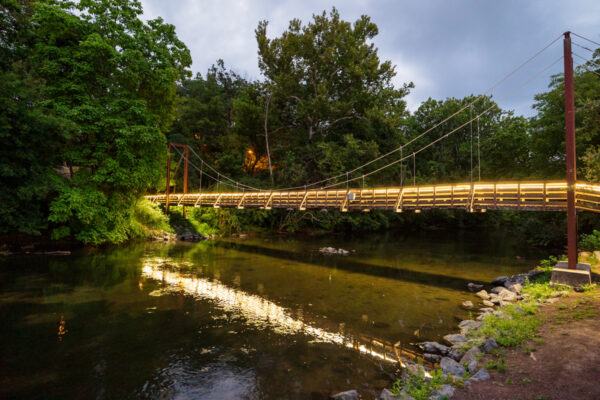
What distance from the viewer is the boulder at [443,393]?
4.13m

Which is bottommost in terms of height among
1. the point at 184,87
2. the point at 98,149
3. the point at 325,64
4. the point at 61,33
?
the point at 98,149

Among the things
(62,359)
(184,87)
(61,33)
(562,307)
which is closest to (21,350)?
(62,359)

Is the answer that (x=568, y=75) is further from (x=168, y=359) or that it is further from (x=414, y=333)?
(x=168, y=359)

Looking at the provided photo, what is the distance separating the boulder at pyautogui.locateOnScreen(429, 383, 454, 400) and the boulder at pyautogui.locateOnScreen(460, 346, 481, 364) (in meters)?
1.24

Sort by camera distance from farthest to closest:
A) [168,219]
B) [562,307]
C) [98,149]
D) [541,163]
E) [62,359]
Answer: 1. [168,219]
2. [541,163]
3. [98,149]
4. [562,307]
5. [62,359]

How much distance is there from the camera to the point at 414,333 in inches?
295

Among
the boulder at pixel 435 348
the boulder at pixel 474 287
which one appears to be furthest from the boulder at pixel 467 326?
the boulder at pixel 474 287

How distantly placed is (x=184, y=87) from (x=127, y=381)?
1863 inches

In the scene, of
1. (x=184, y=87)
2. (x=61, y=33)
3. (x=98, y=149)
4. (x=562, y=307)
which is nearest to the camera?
(x=562, y=307)

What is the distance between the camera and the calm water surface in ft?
17.7

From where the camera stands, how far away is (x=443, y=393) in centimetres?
425

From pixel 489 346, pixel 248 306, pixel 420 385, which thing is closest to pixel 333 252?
pixel 248 306

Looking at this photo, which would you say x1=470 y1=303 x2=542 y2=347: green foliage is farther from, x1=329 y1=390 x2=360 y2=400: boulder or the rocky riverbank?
x1=329 y1=390 x2=360 y2=400: boulder

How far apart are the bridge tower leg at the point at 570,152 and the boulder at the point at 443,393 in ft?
24.7
